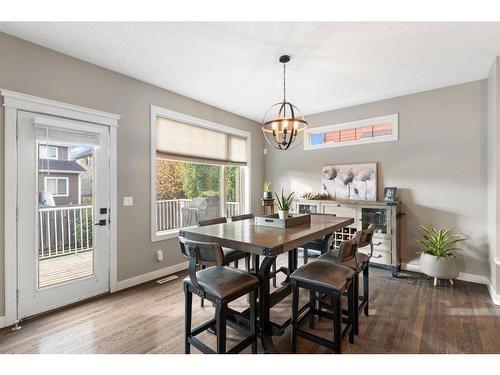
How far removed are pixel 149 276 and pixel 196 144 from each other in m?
2.20

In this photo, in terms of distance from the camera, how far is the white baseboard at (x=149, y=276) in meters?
3.18

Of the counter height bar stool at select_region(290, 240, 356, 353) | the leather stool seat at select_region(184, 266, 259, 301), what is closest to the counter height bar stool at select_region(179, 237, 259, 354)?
the leather stool seat at select_region(184, 266, 259, 301)

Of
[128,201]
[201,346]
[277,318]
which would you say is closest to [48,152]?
[128,201]

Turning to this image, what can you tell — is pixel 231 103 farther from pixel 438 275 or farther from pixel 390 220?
pixel 438 275

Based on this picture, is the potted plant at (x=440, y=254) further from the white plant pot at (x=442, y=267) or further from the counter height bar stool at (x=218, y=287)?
the counter height bar stool at (x=218, y=287)

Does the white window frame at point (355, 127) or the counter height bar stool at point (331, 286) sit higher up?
the white window frame at point (355, 127)

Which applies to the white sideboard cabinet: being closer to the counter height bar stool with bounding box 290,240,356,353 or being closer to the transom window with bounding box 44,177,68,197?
the counter height bar stool with bounding box 290,240,356,353

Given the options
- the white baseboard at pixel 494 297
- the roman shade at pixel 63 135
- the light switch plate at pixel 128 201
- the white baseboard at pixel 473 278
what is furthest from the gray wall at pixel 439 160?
the roman shade at pixel 63 135

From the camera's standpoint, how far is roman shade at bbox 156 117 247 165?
374 cm

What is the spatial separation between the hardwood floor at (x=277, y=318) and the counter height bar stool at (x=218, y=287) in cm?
36

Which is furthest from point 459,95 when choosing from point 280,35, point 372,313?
point 372,313

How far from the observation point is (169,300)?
2.89m
